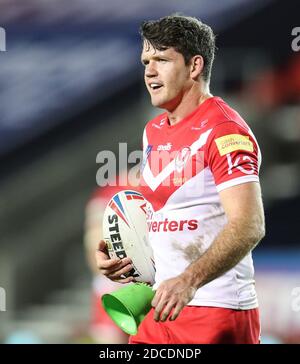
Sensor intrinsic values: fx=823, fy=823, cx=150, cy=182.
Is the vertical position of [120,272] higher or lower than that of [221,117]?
lower

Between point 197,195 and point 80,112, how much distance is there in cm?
392

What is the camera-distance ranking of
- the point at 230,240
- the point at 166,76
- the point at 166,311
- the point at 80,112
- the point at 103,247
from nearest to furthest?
the point at 166,311, the point at 230,240, the point at 166,76, the point at 103,247, the point at 80,112

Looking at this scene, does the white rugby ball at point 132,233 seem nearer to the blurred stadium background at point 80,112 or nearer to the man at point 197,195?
the man at point 197,195

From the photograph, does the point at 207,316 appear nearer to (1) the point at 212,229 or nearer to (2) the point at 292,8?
(1) the point at 212,229

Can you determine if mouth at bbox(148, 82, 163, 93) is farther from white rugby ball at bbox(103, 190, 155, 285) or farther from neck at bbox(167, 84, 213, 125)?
white rugby ball at bbox(103, 190, 155, 285)

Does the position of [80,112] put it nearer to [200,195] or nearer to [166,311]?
[200,195]

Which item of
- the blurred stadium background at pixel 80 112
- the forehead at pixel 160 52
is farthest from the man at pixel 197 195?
the blurred stadium background at pixel 80 112

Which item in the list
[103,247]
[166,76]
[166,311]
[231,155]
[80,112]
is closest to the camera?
[166,311]

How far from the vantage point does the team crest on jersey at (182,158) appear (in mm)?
2697

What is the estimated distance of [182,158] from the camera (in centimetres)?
271

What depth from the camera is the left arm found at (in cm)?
231

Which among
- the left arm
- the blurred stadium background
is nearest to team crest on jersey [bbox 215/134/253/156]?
the left arm

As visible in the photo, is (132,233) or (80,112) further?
(80,112)

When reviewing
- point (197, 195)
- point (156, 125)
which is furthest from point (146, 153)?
point (197, 195)
